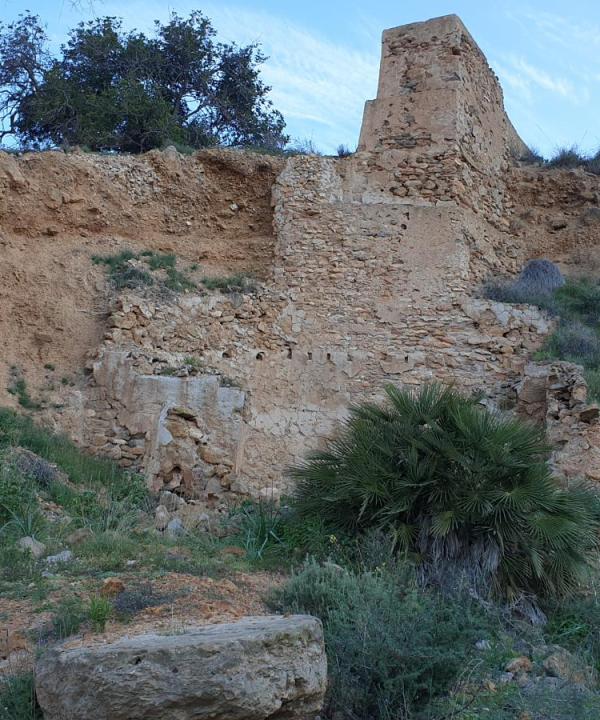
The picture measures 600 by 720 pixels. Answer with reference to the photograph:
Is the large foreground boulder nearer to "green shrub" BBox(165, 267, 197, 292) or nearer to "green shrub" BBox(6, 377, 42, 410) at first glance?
"green shrub" BBox(6, 377, 42, 410)

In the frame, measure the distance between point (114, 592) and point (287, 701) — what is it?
1918 mm

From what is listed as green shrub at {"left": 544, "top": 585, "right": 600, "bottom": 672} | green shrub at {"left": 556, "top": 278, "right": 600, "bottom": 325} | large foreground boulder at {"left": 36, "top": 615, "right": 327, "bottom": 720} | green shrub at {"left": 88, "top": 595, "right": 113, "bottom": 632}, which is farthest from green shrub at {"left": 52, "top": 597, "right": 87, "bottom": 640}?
green shrub at {"left": 556, "top": 278, "right": 600, "bottom": 325}

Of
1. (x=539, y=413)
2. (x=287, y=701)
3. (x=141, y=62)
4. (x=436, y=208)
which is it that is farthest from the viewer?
(x=141, y=62)

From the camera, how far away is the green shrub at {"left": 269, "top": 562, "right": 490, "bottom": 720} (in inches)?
226

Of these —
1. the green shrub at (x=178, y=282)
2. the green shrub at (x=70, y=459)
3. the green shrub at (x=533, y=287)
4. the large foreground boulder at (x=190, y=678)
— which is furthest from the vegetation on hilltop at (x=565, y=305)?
the large foreground boulder at (x=190, y=678)

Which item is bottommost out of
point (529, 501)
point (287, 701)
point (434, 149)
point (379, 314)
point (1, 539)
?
Result: point (1, 539)

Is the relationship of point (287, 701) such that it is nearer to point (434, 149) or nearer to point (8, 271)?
point (8, 271)

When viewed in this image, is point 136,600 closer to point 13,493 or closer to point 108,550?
point 108,550

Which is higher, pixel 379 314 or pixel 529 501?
pixel 379 314

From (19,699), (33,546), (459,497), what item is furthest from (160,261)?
(19,699)

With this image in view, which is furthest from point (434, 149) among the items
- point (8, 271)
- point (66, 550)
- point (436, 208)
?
point (66, 550)

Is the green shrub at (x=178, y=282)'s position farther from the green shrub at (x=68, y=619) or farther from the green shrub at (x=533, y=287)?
the green shrub at (x=68, y=619)

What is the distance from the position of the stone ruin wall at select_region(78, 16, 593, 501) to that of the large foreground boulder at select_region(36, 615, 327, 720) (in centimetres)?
641

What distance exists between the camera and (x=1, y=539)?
8.28 metres
